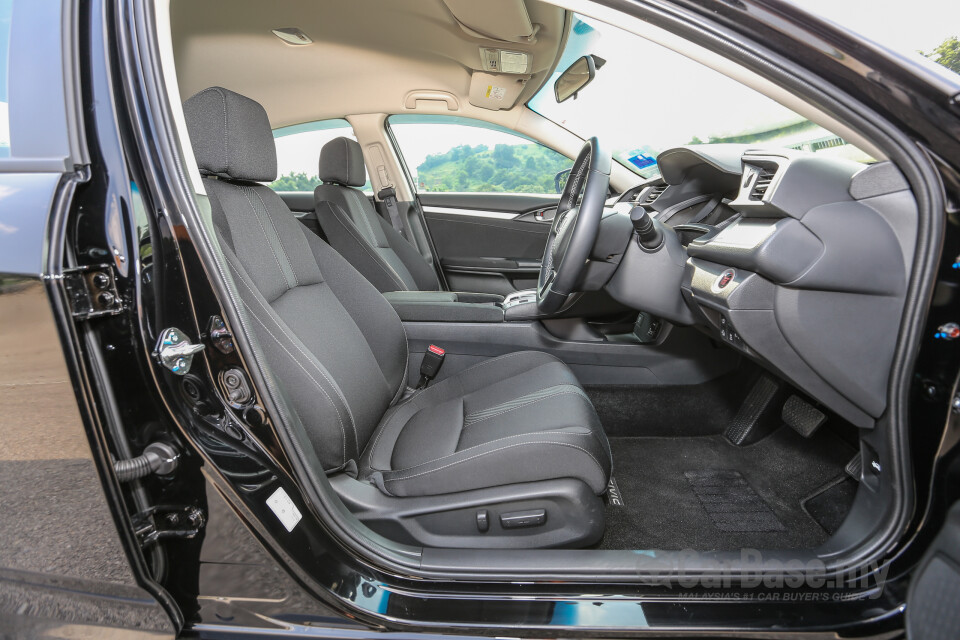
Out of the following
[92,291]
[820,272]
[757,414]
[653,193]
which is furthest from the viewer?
[653,193]

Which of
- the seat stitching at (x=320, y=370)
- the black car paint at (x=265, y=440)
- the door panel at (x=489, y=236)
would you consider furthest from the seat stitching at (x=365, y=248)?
the black car paint at (x=265, y=440)

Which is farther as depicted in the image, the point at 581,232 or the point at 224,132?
the point at 581,232

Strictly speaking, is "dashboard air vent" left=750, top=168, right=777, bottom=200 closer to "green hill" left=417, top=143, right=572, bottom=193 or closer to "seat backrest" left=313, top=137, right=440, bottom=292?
"seat backrest" left=313, top=137, right=440, bottom=292

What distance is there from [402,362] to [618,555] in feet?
3.15

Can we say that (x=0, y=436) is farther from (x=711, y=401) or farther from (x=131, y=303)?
(x=711, y=401)

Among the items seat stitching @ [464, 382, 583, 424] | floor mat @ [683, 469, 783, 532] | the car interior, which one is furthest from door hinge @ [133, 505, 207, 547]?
floor mat @ [683, 469, 783, 532]

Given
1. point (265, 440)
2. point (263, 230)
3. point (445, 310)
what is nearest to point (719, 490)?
point (445, 310)

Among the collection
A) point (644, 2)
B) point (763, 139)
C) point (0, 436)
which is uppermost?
point (644, 2)

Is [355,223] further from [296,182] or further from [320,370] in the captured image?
[320,370]

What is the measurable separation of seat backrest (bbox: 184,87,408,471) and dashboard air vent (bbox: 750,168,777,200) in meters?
1.00

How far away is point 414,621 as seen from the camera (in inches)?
36.5

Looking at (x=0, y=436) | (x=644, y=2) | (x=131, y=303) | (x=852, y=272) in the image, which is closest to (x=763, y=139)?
(x=852, y=272)

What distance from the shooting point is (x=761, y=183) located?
1192mm

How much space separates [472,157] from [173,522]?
3.00 meters
